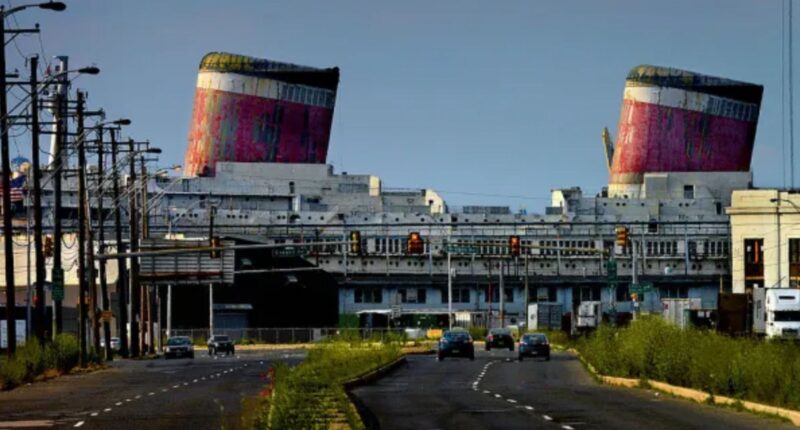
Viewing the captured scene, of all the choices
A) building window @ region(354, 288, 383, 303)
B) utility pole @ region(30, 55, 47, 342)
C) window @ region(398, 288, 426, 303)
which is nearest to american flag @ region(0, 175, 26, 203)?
building window @ region(354, 288, 383, 303)

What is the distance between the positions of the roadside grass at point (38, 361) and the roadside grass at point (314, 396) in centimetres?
760

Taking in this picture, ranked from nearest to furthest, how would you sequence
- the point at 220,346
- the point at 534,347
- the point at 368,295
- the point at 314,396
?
the point at 314,396 → the point at 534,347 → the point at 220,346 → the point at 368,295

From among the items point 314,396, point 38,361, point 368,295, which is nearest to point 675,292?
point 368,295

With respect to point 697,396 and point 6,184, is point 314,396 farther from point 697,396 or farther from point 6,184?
point 6,184

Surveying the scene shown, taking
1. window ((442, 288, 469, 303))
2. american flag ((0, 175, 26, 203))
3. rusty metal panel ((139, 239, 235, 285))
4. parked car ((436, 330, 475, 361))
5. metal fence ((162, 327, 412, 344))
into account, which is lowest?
metal fence ((162, 327, 412, 344))

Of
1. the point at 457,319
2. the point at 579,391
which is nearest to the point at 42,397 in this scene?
the point at 579,391

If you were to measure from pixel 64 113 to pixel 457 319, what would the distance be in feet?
255

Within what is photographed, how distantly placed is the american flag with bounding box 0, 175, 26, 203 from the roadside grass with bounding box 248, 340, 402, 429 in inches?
3593

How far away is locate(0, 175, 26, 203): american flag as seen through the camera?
159375 millimetres

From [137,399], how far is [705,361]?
1371 centimetres

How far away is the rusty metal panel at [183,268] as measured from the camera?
10675 cm

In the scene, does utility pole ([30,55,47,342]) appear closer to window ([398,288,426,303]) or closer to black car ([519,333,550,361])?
black car ([519,333,550,361])

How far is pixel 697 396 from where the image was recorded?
149 ft

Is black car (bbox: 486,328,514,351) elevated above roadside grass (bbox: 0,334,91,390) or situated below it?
below
